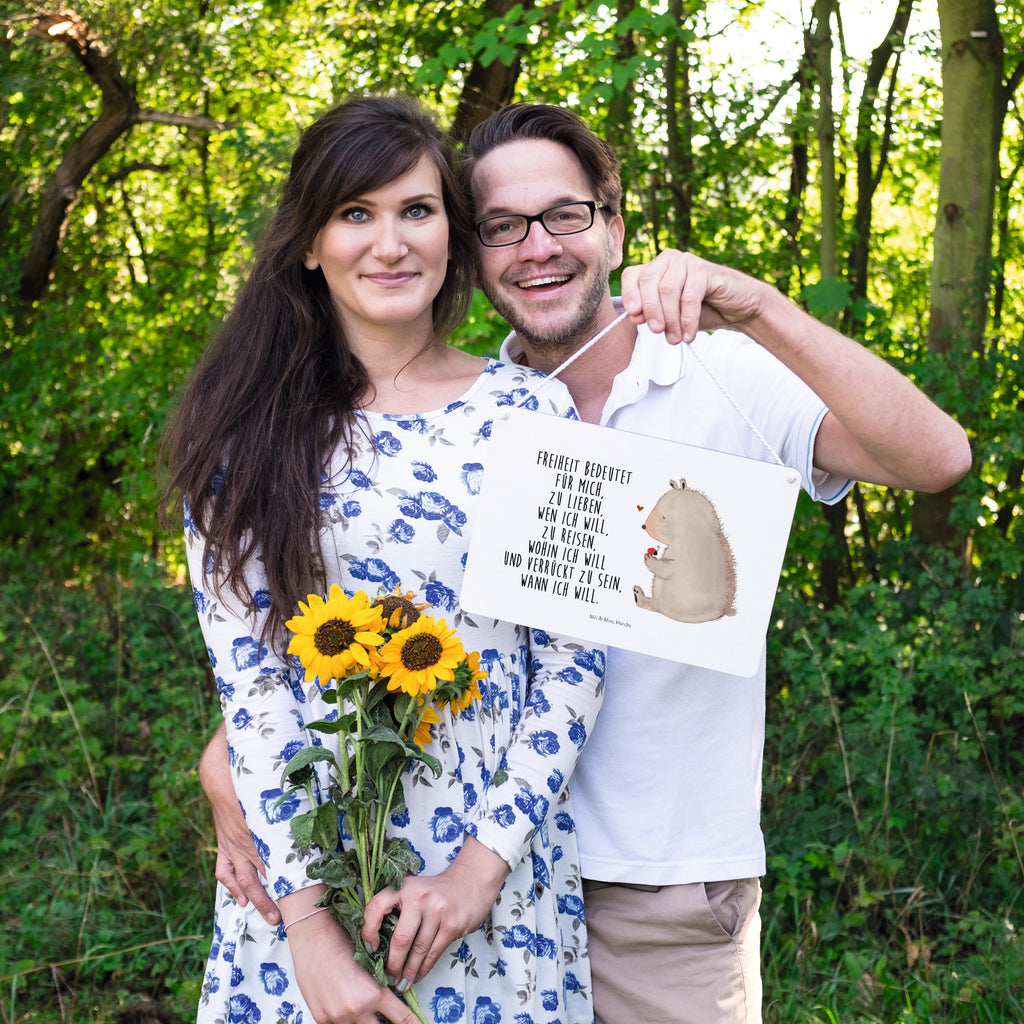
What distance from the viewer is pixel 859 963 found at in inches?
121

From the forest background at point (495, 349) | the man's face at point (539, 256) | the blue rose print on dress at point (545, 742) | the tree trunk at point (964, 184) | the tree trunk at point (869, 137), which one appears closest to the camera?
the blue rose print on dress at point (545, 742)

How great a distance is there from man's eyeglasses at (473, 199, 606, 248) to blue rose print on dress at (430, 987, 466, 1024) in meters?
1.43

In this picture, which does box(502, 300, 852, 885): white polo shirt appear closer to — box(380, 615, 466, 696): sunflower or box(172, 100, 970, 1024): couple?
box(172, 100, 970, 1024): couple

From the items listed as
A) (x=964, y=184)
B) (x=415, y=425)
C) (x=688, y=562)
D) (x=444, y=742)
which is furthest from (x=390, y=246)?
(x=964, y=184)

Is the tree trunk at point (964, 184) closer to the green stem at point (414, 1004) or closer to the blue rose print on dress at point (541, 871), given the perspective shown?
the blue rose print on dress at point (541, 871)

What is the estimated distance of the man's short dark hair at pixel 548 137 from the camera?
227cm

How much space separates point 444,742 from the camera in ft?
6.10

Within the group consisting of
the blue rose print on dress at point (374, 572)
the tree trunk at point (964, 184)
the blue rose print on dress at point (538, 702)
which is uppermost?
the tree trunk at point (964, 184)

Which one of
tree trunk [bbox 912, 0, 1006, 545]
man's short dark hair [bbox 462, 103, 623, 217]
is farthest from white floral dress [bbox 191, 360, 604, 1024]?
tree trunk [bbox 912, 0, 1006, 545]

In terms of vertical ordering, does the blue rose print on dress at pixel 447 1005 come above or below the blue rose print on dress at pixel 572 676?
below

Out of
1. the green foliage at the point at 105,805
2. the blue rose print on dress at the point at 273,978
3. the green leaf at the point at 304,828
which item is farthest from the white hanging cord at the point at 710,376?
the green foliage at the point at 105,805

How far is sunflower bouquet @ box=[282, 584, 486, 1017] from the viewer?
157 centimetres

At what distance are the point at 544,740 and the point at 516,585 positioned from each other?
29 centimetres

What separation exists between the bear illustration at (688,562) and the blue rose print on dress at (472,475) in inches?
15.2
